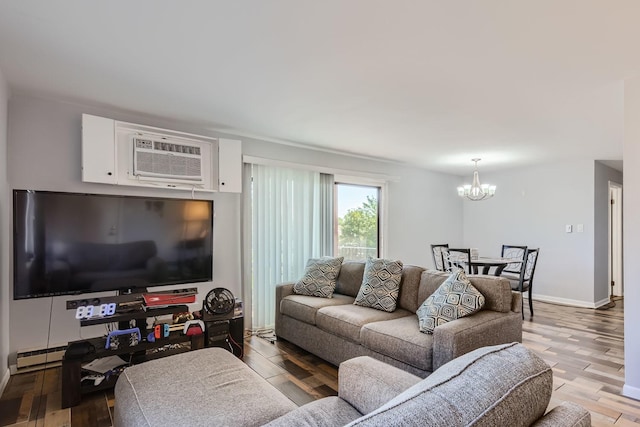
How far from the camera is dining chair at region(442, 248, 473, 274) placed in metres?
4.64

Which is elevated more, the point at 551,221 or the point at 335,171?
the point at 335,171

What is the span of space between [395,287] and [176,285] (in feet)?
6.97

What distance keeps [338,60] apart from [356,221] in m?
3.31

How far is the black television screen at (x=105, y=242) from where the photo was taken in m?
2.64

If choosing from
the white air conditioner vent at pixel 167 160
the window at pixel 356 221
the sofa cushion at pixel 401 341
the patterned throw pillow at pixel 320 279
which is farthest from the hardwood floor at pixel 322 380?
the window at pixel 356 221

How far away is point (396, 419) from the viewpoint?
70 centimetres

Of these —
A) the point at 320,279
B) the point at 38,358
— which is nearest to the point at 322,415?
the point at 320,279

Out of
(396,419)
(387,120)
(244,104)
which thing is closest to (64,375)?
(244,104)

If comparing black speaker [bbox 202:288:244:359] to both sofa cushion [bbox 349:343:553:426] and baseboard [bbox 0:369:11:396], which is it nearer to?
baseboard [bbox 0:369:11:396]

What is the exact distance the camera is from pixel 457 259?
4766 mm

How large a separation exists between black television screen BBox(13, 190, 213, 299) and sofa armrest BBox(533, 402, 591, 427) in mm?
3079

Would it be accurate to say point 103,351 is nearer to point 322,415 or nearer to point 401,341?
point 322,415

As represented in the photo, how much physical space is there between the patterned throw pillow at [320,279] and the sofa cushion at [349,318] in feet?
1.40

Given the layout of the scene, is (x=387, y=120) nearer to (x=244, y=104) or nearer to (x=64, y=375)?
(x=244, y=104)
